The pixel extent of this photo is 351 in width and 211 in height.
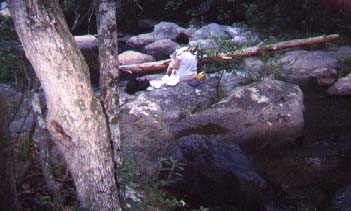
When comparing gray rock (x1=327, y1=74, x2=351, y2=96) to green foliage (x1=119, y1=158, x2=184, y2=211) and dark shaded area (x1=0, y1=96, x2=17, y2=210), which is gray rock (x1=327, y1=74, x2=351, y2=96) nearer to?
green foliage (x1=119, y1=158, x2=184, y2=211)

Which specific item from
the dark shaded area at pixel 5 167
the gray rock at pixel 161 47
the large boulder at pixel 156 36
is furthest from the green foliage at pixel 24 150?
the large boulder at pixel 156 36

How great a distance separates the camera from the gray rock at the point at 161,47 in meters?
12.6

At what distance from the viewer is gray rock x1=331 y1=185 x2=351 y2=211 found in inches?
207

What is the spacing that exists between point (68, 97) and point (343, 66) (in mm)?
7917

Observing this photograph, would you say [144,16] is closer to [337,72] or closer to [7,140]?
[337,72]

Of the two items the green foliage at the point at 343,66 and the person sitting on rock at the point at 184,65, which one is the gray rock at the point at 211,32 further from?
the green foliage at the point at 343,66

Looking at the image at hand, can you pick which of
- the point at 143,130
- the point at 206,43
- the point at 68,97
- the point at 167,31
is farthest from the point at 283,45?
the point at 68,97

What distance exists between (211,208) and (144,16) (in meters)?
13.1

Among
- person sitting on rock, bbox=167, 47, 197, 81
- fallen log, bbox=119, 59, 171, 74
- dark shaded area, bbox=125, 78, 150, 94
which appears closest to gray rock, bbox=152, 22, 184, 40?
fallen log, bbox=119, 59, 171, 74

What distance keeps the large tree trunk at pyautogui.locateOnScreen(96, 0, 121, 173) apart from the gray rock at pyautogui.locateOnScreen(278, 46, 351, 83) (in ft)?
20.6

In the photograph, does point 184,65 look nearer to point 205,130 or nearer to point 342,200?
point 205,130

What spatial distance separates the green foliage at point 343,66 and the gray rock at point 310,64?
0.27 ft

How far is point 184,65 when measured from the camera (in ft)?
29.9

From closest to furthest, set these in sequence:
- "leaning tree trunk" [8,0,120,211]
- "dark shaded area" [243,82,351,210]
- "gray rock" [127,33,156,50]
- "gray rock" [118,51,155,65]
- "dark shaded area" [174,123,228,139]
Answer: "leaning tree trunk" [8,0,120,211], "dark shaded area" [243,82,351,210], "dark shaded area" [174,123,228,139], "gray rock" [118,51,155,65], "gray rock" [127,33,156,50]
